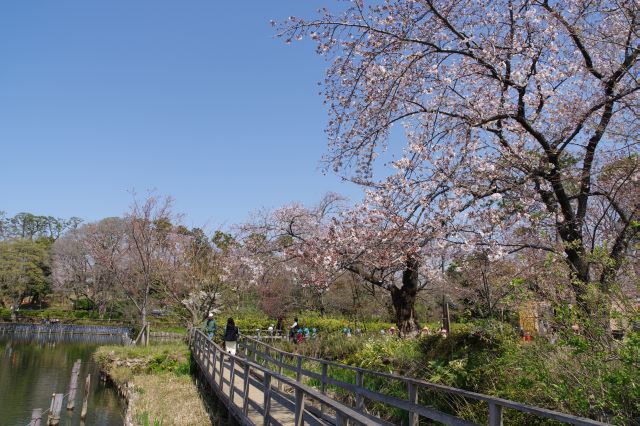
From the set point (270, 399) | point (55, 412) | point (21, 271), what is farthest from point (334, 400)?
point (21, 271)

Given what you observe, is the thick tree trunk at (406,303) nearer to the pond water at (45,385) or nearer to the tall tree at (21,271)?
the pond water at (45,385)

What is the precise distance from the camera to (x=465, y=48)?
8.49m

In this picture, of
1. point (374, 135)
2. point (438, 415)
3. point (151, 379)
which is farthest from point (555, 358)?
point (151, 379)

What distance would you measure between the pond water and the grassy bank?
0.82 metres

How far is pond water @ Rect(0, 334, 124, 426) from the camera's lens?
1532 cm

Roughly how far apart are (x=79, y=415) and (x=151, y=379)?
238cm

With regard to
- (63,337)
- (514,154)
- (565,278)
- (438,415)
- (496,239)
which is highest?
(514,154)

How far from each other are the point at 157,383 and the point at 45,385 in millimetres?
8012

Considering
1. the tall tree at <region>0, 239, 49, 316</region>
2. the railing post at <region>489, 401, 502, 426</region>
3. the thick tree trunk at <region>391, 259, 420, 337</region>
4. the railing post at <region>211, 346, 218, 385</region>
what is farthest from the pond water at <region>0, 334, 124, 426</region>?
the tall tree at <region>0, 239, 49, 316</region>

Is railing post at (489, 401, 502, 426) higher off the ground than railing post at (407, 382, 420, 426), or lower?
higher

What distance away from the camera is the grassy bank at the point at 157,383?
10766 mm

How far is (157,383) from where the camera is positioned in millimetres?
16078

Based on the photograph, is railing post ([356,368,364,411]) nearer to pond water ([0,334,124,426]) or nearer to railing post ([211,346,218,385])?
railing post ([211,346,218,385])

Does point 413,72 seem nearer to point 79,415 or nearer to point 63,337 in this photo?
point 79,415
